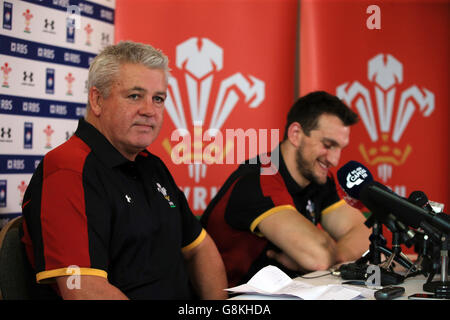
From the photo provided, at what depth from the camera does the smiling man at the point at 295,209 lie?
78.8 inches

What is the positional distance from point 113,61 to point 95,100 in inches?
5.3

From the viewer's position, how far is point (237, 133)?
2.93 metres

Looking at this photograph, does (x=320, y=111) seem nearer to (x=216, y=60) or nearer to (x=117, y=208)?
(x=216, y=60)

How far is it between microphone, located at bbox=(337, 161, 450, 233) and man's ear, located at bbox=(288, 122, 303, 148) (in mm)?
721

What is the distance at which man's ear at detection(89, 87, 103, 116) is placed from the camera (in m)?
1.65

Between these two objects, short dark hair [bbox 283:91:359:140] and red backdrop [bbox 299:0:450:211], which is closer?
short dark hair [bbox 283:91:359:140]

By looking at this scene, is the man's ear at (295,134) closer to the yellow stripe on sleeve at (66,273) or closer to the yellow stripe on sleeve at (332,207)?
the yellow stripe on sleeve at (332,207)

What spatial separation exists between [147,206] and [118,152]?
7.1 inches

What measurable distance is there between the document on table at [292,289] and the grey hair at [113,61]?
0.71 m

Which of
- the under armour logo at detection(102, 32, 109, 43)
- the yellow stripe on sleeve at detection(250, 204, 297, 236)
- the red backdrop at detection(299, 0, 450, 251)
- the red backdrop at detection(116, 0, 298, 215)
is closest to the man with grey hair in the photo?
the yellow stripe on sleeve at detection(250, 204, 297, 236)

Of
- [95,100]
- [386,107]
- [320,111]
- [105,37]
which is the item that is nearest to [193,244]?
[95,100]

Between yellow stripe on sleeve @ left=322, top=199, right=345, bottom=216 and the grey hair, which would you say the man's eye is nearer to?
the grey hair

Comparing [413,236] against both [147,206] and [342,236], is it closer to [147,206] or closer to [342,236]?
[147,206]
